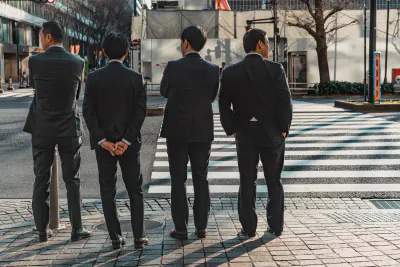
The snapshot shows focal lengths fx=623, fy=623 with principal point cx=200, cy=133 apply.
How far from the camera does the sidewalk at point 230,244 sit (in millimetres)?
4559

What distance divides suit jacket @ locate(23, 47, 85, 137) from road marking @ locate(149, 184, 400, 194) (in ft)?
10.5

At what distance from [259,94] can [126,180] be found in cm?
137

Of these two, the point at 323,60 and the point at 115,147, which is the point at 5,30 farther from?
the point at 115,147

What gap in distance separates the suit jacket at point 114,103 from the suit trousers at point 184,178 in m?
0.50

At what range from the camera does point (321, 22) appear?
33.8 metres

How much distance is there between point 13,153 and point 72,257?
7.58 meters

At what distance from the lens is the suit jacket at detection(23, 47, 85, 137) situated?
5219mm

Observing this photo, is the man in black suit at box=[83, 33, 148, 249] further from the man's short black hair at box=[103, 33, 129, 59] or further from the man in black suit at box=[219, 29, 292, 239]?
the man in black suit at box=[219, 29, 292, 239]

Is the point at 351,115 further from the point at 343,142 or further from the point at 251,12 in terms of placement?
the point at 251,12

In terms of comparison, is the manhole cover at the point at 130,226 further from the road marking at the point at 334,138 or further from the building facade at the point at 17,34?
the building facade at the point at 17,34

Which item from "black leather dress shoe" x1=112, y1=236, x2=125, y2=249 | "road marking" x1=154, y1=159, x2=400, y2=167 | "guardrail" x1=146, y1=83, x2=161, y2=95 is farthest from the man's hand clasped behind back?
"guardrail" x1=146, y1=83, x2=161, y2=95

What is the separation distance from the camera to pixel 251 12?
3853 centimetres

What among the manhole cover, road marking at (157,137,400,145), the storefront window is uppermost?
the storefront window

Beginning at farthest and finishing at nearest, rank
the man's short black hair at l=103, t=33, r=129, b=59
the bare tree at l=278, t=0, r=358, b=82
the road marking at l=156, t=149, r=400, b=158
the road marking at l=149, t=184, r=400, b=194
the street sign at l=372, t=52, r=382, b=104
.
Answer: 1. the bare tree at l=278, t=0, r=358, b=82
2. the street sign at l=372, t=52, r=382, b=104
3. the road marking at l=156, t=149, r=400, b=158
4. the road marking at l=149, t=184, r=400, b=194
5. the man's short black hair at l=103, t=33, r=129, b=59
